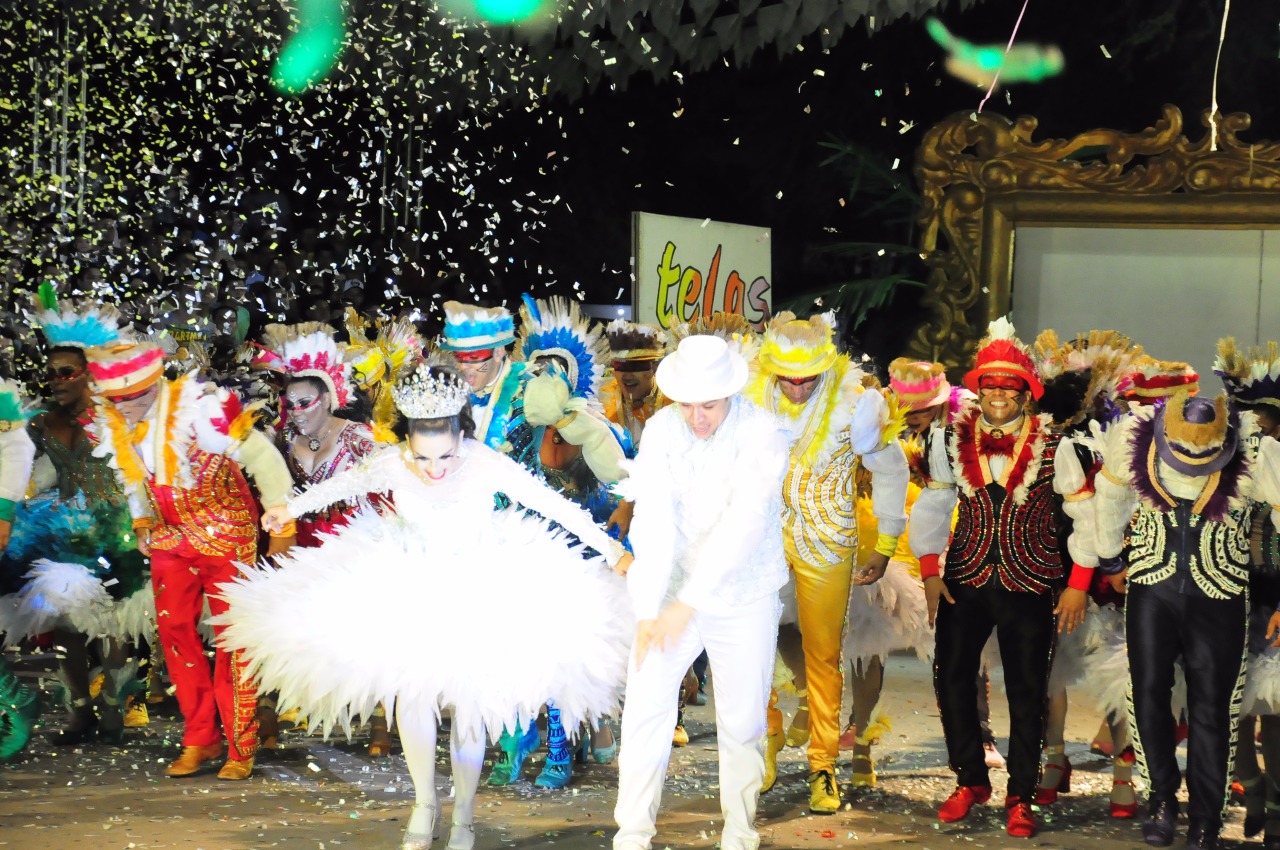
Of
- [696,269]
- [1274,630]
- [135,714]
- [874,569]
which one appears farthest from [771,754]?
[696,269]

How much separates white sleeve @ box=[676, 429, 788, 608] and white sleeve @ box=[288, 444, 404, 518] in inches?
44.1

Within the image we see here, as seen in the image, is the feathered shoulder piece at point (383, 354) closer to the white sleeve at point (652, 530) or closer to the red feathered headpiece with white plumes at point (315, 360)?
the red feathered headpiece with white plumes at point (315, 360)

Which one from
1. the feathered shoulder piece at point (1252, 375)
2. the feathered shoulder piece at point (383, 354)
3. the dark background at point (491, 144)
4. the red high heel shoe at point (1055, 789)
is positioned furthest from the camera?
the dark background at point (491, 144)

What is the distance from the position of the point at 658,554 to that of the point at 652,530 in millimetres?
83

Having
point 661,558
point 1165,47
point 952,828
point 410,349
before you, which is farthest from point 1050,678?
point 1165,47

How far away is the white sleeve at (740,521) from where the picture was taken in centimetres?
475

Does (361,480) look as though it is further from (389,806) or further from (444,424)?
(389,806)

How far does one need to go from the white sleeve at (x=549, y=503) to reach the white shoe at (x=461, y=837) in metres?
1.03

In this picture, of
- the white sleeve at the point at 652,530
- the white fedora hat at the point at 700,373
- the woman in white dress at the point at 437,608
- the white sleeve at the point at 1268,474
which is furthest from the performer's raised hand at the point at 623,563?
the white sleeve at the point at 1268,474

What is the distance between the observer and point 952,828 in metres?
5.55

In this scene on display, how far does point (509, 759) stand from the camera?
20.1ft

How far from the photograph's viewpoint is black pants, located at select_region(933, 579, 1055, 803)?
5500mm

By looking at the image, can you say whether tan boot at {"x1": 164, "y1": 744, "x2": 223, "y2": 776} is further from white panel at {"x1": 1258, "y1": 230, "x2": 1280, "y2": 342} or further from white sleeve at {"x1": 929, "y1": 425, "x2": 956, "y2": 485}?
white panel at {"x1": 1258, "y1": 230, "x2": 1280, "y2": 342}

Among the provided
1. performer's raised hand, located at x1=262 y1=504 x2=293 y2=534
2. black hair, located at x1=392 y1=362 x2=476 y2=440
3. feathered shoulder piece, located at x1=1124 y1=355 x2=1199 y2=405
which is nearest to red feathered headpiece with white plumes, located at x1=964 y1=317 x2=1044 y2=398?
feathered shoulder piece, located at x1=1124 y1=355 x2=1199 y2=405
